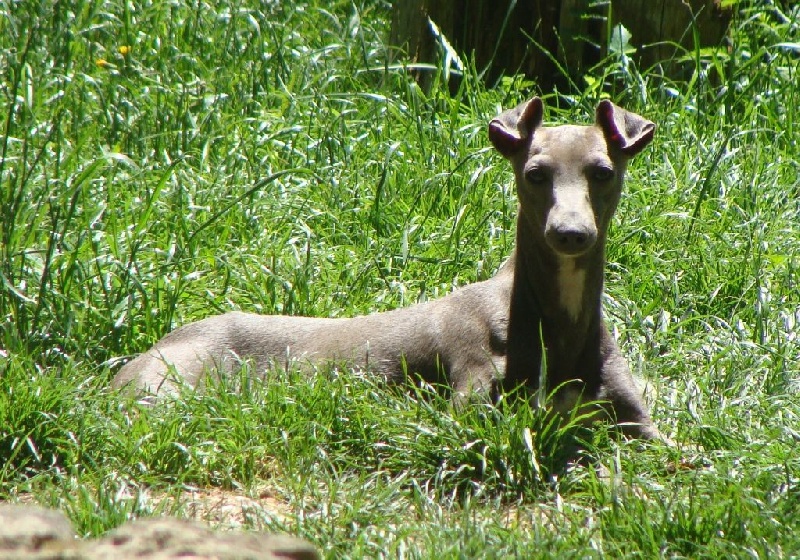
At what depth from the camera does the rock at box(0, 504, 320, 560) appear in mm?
2402

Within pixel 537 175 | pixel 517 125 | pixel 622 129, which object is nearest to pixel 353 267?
pixel 517 125

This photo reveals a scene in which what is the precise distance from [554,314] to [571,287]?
0.40 feet

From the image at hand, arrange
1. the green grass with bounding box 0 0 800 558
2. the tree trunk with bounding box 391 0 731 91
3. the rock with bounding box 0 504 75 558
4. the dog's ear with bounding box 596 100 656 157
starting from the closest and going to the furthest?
the rock with bounding box 0 504 75 558 < the green grass with bounding box 0 0 800 558 < the dog's ear with bounding box 596 100 656 157 < the tree trunk with bounding box 391 0 731 91

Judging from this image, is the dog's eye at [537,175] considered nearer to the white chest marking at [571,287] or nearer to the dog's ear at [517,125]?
the dog's ear at [517,125]

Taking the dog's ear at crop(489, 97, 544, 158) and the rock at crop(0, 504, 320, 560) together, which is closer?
the rock at crop(0, 504, 320, 560)

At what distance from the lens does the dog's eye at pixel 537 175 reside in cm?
471

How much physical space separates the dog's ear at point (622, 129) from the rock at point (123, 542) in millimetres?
2722

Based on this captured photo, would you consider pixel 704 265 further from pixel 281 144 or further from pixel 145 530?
pixel 145 530

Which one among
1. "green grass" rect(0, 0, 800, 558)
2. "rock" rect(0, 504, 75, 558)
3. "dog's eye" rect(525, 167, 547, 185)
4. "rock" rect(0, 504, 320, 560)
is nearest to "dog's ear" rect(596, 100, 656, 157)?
"dog's eye" rect(525, 167, 547, 185)

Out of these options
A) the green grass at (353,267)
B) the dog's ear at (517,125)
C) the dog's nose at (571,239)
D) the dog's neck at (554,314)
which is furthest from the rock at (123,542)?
the dog's ear at (517,125)

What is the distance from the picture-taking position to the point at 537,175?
4719 mm

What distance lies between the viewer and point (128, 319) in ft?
17.9

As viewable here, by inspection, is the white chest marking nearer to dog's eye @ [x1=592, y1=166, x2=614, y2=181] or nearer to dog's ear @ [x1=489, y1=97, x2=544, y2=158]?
dog's eye @ [x1=592, y1=166, x2=614, y2=181]

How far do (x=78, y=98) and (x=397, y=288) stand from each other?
2467mm
